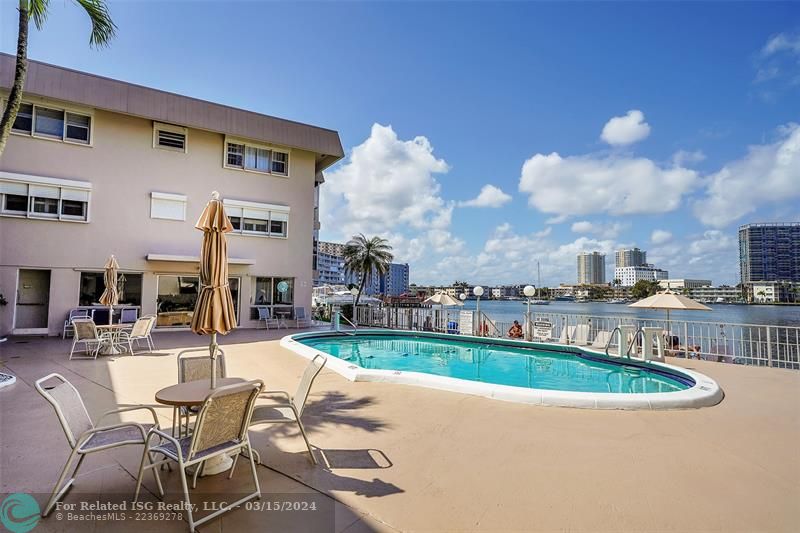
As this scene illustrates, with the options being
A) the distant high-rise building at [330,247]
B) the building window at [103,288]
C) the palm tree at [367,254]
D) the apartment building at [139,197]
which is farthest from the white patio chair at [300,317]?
the distant high-rise building at [330,247]

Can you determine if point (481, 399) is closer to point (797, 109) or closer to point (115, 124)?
point (115, 124)

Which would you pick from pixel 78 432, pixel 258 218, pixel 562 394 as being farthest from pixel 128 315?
pixel 562 394

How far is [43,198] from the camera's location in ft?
41.0

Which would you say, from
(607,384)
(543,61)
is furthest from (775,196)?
(607,384)

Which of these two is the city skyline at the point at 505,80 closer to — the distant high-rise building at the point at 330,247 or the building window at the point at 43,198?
the building window at the point at 43,198

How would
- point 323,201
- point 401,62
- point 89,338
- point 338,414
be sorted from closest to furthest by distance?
point 338,414 < point 89,338 < point 401,62 < point 323,201

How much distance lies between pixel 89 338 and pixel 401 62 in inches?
517

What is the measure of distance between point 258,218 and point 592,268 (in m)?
81.7

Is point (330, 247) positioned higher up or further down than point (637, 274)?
higher up

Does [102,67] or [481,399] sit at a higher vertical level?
[102,67]

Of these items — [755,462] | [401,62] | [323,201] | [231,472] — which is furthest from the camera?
[323,201]

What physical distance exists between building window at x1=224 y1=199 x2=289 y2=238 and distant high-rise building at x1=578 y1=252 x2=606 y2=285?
77.3m

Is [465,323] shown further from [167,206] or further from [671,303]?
[167,206]

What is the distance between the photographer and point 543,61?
1366 centimetres
